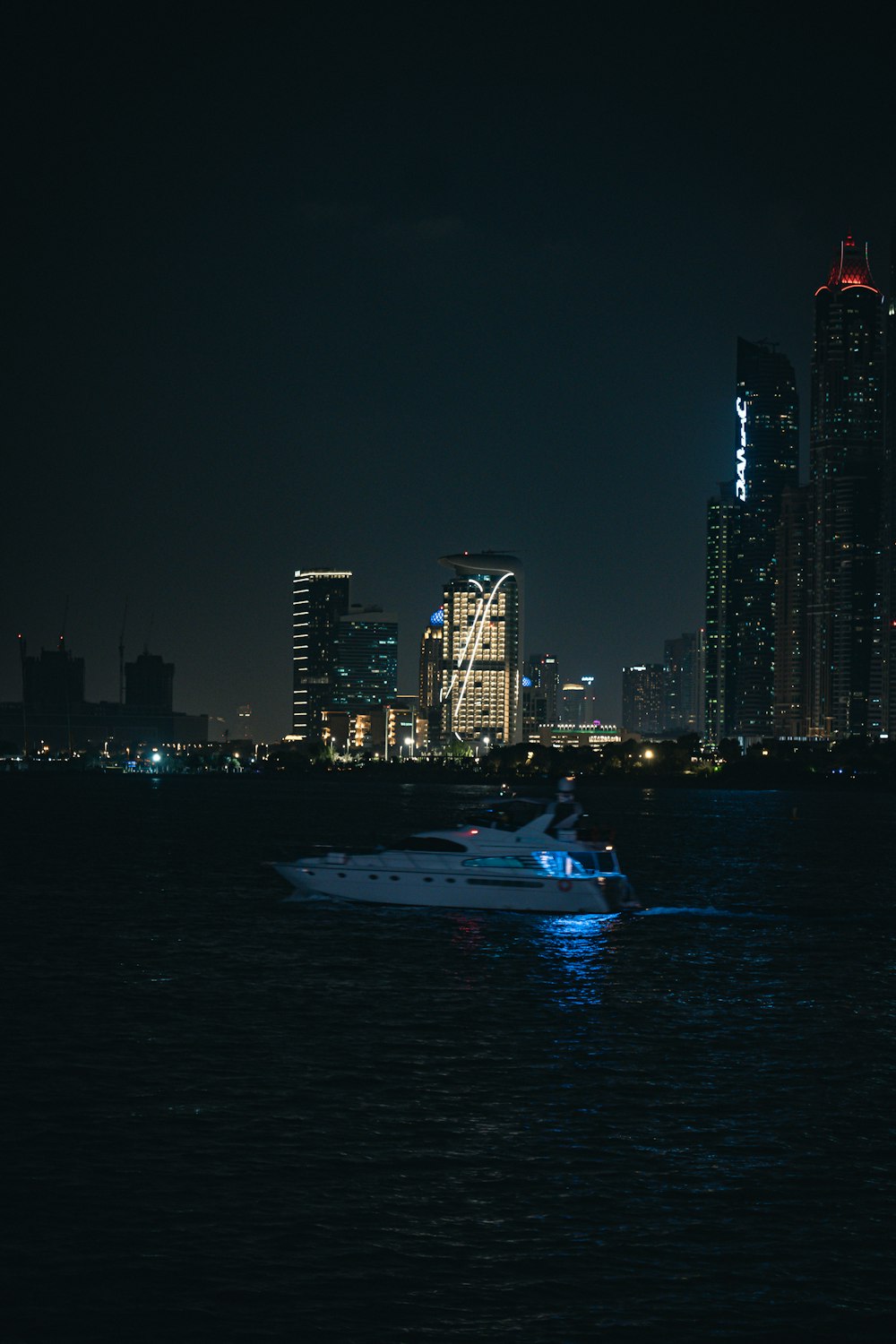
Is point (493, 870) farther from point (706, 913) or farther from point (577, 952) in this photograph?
point (706, 913)

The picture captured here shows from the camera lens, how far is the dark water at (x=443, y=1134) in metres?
19.4

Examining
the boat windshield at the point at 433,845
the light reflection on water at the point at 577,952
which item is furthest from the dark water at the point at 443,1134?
the boat windshield at the point at 433,845

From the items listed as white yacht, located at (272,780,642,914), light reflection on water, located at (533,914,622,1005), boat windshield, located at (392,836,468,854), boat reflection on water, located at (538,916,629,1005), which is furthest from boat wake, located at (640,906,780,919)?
boat windshield, located at (392,836,468,854)

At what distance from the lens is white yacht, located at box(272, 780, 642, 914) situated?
2421 inches

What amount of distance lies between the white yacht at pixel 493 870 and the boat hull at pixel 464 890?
4 centimetres

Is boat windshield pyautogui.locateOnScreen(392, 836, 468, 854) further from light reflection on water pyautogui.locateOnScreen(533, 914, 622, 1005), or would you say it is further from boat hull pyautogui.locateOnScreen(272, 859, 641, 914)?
light reflection on water pyautogui.locateOnScreen(533, 914, 622, 1005)

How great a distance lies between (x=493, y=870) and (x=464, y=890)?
4.74ft

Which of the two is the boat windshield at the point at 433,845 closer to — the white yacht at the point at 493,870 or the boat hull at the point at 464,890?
the white yacht at the point at 493,870

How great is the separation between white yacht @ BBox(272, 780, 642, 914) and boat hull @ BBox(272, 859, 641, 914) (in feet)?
0.12

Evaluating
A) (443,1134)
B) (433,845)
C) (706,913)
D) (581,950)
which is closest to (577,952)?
(581,950)

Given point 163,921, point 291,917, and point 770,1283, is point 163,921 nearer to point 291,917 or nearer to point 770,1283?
point 291,917

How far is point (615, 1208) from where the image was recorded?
2339 centimetres

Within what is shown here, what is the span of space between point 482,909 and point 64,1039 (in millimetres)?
28455

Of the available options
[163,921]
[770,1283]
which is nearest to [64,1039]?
[770,1283]
